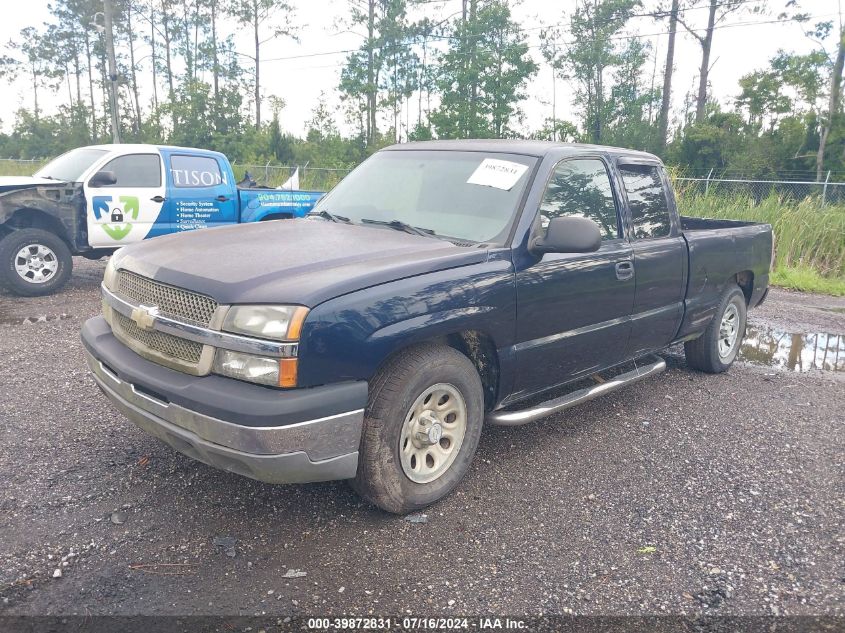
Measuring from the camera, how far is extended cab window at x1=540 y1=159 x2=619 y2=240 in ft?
12.7

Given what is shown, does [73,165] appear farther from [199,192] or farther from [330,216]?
[330,216]

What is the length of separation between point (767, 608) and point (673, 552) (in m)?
0.46

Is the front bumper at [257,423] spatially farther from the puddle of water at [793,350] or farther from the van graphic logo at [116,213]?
the van graphic logo at [116,213]

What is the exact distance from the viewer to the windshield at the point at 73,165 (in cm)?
832

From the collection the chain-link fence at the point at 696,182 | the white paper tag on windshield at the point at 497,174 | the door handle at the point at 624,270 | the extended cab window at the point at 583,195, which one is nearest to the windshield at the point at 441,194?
the white paper tag on windshield at the point at 497,174

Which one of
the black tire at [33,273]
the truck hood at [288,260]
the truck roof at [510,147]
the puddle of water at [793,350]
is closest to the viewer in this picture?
the truck hood at [288,260]

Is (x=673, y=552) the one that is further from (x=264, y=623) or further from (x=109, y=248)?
(x=109, y=248)

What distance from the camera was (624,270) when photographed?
13.9 ft

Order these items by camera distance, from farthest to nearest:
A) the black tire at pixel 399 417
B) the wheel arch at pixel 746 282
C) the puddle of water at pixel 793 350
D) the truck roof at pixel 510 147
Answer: the puddle of water at pixel 793 350 → the wheel arch at pixel 746 282 → the truck roof at pixel 510 147 → the black tire at pixel 399 417

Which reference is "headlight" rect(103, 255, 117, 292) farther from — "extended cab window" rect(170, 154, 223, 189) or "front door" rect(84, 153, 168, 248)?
"extended cab window" rect(170, 154, 223, 189)

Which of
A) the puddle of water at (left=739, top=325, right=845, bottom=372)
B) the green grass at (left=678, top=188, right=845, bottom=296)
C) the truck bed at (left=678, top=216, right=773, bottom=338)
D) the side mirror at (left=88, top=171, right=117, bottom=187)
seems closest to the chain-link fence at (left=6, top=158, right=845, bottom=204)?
the green grass at (left=678, top=188, right=845, bottom=296)

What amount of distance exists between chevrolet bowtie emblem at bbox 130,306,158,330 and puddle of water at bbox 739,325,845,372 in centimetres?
559

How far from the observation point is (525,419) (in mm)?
3723

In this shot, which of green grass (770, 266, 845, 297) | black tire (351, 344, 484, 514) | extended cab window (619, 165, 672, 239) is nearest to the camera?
black tire (351, 344, 484, 514)
